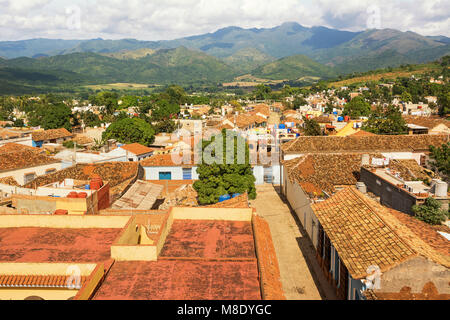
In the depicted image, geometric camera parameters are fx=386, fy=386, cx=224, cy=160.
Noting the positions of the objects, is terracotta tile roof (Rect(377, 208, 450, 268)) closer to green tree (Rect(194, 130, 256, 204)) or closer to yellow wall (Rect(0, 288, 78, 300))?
yellow wall (Rect(0, 288, 78, 300))

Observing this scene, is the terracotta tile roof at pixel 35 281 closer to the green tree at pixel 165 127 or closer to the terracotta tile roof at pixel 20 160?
the terracotta tile roof at pixel 20 160

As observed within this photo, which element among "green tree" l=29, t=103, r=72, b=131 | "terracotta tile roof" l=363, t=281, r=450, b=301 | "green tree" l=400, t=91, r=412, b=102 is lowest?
"terracotta tile roof" l=363, t=281, r=450, b=301

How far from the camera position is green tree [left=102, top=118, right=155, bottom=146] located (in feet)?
143

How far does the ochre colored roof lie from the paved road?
2541 mm

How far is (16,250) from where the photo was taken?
9.88 m

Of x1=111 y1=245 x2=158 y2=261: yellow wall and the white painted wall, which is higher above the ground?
x1=111 y1=245 x2=158 y2=261: yellow wall

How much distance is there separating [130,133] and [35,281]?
36.7 meters

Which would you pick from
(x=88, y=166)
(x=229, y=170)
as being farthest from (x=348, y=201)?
(x=88, y=166)

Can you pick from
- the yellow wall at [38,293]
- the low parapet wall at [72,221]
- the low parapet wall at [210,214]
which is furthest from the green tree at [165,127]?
the yellow wall at [38,293]

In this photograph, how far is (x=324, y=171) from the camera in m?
22.6

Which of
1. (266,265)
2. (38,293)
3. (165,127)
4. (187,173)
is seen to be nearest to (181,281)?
(266,265)

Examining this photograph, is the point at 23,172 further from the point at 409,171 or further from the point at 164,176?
the point at 409,171

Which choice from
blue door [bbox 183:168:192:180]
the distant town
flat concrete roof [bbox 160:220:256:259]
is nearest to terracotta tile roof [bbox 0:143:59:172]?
the distant town

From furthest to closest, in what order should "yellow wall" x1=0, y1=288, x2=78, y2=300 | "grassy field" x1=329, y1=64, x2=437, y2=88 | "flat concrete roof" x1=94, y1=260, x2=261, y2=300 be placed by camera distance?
"grassy field" x1=329, y1=64, x2=437, y2=88, "yellow wall" x1=0, y1=288, x2=78, y2=300, "flat concrete roof" x1=94, y1=260, x2=261, y2=300
